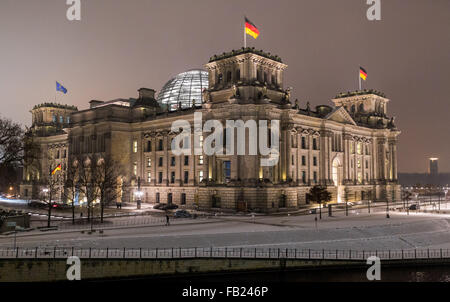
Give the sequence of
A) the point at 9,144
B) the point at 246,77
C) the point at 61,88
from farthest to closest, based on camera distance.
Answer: the point at 61,88, the point at 246,77, the point at 9,144

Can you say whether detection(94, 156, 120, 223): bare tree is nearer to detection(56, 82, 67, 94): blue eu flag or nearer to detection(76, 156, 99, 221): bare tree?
detection(76, 156, 99, 221): bare tree

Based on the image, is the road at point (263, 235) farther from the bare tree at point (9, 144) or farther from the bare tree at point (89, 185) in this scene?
the bare tree at point (9, 144)

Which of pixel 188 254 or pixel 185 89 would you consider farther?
pixel 185 89

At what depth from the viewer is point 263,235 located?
139 feet

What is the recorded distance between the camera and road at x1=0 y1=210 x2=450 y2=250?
125ft

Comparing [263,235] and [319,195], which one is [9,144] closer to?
[263,235]

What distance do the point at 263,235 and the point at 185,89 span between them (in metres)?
75.7

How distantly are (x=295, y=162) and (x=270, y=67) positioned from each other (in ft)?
59.9

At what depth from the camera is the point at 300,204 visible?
74.1 meters

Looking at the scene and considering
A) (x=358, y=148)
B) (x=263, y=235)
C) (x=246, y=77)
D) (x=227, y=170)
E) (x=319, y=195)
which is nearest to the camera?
(x=263, y=235)

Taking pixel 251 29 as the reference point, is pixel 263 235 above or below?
below

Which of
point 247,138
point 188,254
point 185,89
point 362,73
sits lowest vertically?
point 188,254

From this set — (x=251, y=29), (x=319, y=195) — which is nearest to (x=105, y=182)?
(x=319, y=195)

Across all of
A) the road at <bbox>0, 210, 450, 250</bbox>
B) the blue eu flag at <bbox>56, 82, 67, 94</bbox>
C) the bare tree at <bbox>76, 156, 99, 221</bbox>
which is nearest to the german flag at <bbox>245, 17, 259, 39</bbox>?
the road at <bbox>0, 210, 450, 250</bbox>
